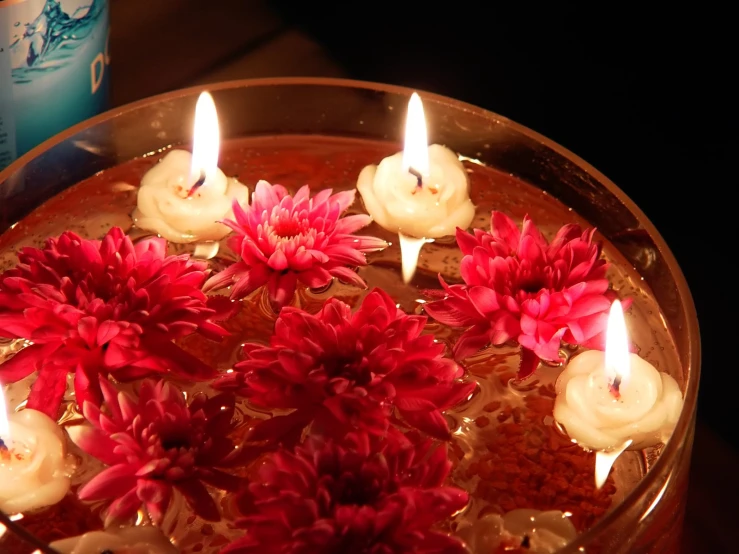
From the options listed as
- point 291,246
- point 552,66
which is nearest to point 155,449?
point 291,246

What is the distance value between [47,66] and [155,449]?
1.01ft

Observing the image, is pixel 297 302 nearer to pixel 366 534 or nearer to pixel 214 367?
pixel 214 367

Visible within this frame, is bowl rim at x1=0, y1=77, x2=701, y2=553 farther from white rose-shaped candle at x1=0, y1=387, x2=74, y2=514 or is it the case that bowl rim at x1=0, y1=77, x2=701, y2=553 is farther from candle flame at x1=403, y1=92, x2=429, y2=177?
white rose-shaped candle at x1=0, y1=387, x2=74, y2=514

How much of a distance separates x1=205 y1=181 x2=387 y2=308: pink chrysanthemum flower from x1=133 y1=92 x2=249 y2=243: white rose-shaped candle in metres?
0.04

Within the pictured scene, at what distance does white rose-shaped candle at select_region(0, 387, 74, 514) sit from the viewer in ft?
1.53

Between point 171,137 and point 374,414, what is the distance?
0.90ft

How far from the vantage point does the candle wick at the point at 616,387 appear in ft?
1.69

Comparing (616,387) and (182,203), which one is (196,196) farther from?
(616,387)

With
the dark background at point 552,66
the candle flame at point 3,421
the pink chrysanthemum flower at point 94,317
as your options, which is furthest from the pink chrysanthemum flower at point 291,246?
the dark background at point 552,66

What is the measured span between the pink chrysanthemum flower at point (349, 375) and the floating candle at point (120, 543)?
7 cm

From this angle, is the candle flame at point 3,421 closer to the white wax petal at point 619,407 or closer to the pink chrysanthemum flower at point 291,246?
the pink chrysanthemum flower at point 291,246

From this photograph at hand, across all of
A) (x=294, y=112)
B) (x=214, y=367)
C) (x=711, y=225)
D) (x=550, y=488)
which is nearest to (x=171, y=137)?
(x=294, y=112)

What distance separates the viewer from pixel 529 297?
535 mm

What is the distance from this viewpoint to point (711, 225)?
819 mm
